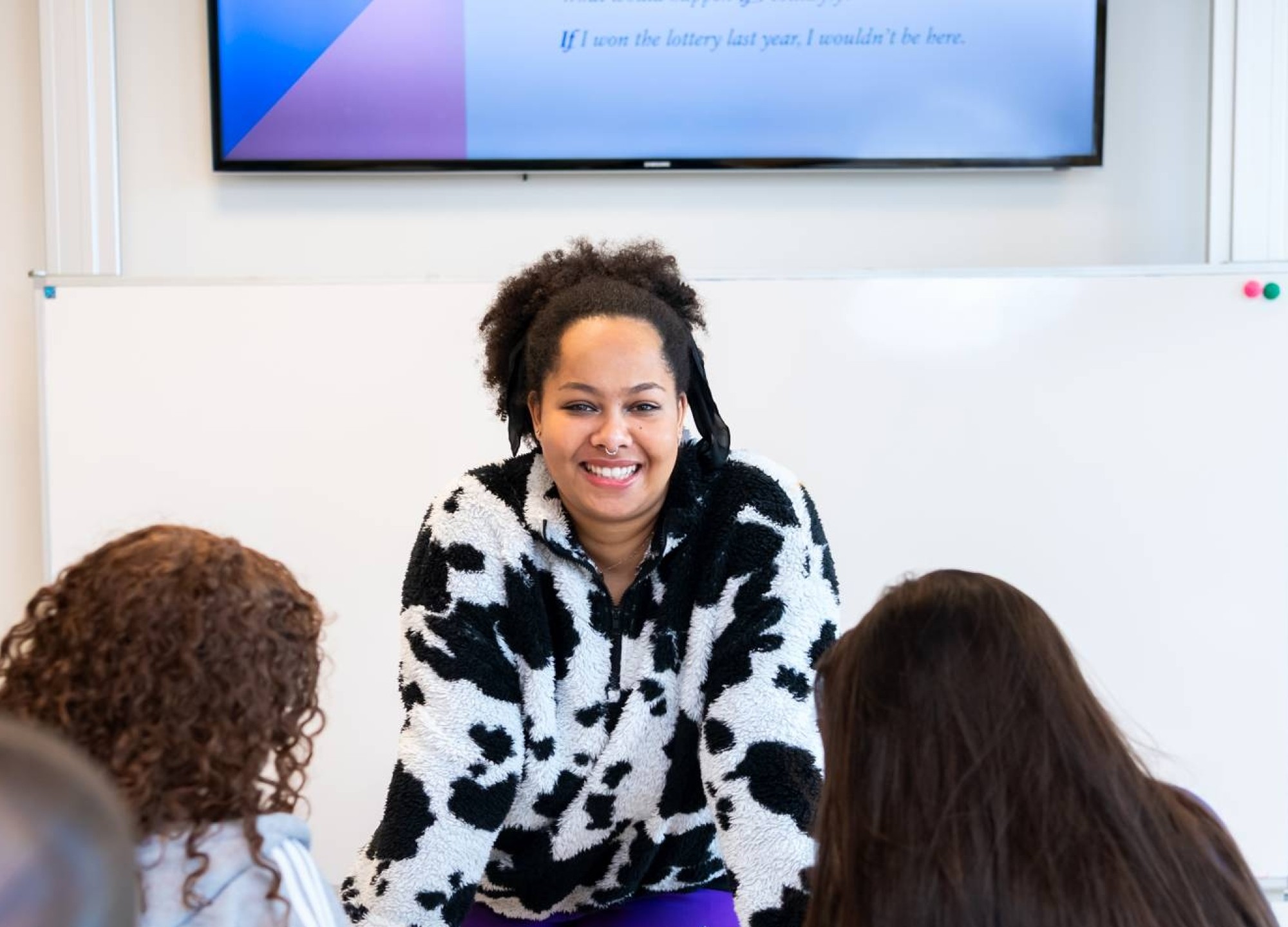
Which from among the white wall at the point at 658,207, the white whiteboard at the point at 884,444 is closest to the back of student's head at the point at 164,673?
the white whiteboard at the point at 884,444

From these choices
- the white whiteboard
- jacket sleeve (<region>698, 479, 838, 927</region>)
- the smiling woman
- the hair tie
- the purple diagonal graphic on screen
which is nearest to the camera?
jacket sleeve (<region>698, 479, 838, 927</region>)

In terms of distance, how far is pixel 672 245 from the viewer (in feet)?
10.5

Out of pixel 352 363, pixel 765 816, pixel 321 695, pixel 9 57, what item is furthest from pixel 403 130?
pixel 765 816

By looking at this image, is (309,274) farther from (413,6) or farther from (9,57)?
(9,57)

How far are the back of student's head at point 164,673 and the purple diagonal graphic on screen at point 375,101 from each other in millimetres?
2000

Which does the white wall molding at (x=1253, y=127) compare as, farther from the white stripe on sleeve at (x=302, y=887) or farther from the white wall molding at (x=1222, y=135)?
the white stripe on sleeve at (x=302, y=887)

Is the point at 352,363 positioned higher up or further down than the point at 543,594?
higher up

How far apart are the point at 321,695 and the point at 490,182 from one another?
1196 mm

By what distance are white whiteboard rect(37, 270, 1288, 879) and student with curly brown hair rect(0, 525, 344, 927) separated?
1.77 m

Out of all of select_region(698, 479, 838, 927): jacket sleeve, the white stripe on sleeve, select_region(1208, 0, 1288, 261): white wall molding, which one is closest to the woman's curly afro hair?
select_region(698, 479, 838, 927): jacket sleeve

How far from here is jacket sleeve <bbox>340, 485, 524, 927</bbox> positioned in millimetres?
1653

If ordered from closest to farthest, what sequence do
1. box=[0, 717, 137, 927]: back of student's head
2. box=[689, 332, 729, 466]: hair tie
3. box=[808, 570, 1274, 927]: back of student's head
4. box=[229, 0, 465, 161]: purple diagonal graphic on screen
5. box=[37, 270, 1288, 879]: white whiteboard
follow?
box=[0, 717, 137, 927]: back of student's head, box=[808, 570, 1274, 927]: back of student's head, box=[689, 332, 729, 466]: hair tie, box=[37, 270, 1288, 879]: white whiteboard, box=[229, 0, 465, 161]: purple diagonal graphic on screen

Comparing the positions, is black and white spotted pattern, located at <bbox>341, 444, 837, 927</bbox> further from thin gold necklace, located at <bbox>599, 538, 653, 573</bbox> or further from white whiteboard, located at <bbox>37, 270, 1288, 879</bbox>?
white whiteboard, located at <bbox>37, 270, 1288, 879</bbox>

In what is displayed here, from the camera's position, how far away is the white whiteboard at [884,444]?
119 inches
